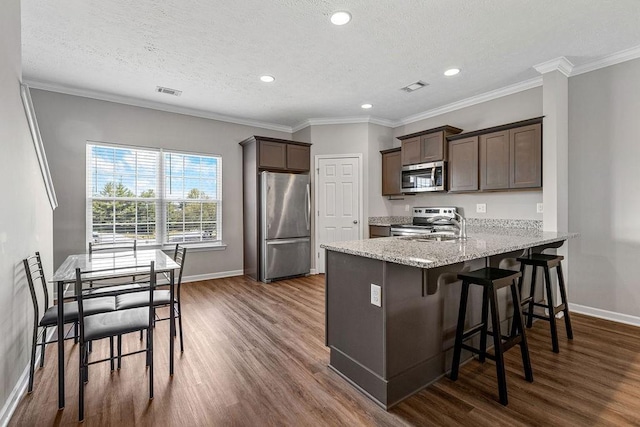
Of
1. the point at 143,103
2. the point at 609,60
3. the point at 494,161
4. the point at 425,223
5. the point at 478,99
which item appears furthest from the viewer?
the point at 425,223

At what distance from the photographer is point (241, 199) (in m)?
5.42

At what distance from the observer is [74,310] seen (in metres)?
2.04

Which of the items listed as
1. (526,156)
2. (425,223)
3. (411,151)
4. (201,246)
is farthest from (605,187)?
(201,246)

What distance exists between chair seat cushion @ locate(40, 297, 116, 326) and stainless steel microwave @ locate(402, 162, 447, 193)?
4.09 m

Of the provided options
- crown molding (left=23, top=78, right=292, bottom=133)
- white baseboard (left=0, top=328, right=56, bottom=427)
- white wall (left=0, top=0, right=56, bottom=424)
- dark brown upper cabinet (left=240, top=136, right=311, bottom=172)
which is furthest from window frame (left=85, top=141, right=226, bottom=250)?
white baseboard (left=0, top=328, right=56, bottom=427)

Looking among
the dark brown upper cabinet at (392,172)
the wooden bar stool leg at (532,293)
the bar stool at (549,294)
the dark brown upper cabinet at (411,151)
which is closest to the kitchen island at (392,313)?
the bar stool at (549,294)

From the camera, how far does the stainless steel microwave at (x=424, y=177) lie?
4.45m

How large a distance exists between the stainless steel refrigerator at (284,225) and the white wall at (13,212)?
9.43 ft

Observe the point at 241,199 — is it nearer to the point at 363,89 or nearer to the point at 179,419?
the point at 363,89

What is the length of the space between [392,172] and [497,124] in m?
1.71

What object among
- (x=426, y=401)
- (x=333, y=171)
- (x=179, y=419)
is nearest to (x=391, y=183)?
(x=333, y=171)

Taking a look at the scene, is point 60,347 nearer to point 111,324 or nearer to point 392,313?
point 111,324

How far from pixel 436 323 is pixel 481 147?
111 inches

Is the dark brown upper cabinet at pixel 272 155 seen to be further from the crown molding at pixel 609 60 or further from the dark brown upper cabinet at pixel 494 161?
the crown molding at pixel 609 60
